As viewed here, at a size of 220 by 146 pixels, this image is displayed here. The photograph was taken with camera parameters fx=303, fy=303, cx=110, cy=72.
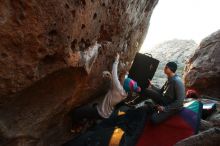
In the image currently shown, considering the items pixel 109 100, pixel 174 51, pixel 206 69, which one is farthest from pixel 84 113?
pixel 174 51

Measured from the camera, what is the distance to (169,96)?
8.27 meters

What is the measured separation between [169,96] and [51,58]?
4080mm

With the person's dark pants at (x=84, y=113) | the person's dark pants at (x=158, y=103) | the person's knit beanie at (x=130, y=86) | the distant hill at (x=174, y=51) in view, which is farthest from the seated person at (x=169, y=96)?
the distant hill at (x=174, y=51)

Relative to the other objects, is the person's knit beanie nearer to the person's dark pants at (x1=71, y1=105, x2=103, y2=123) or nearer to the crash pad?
the person's dark pants at (x1=71, y1=105, x2=103, y2=123)

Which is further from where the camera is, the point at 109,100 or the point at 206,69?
the point at 206,69

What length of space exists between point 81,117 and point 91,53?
1805 millimetres

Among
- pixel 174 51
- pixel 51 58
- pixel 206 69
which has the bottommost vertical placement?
pixel 174 51

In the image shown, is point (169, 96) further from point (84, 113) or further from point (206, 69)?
point (206, 69)

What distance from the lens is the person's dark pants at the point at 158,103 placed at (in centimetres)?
812

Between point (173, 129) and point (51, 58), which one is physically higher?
point (51, 58)

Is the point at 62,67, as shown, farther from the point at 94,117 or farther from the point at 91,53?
the point at 94,117

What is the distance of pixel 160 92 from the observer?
8.74 m

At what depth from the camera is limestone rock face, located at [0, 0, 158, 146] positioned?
4.50 metres

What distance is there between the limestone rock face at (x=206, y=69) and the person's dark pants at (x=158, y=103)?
7.17m
